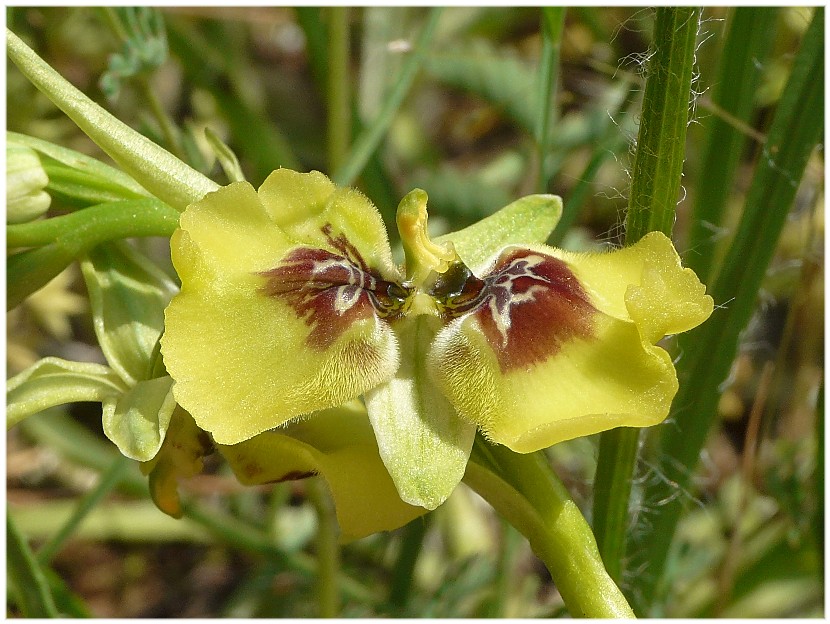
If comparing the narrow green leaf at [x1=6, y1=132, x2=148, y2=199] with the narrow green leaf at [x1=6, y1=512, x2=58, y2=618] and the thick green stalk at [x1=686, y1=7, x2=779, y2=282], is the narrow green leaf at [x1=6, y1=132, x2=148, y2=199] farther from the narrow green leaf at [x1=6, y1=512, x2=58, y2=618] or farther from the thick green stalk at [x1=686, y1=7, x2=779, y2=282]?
the thick green stalk at [x1=686, y1=7, x2=779, y2=282]

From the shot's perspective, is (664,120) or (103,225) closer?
(664,120)

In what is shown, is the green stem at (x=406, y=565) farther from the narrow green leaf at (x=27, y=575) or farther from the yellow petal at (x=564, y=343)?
the yellow petal at (x=564, y=343)

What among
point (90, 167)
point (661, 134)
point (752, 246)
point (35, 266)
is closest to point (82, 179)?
point (90, 167)

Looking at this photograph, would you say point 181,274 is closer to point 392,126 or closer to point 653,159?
point 653,159

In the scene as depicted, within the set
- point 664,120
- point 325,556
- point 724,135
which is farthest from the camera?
point 325,556

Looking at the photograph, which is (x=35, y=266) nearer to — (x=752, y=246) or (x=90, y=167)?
(x=90, y=167)

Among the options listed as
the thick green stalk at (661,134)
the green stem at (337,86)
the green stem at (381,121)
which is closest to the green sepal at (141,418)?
the thick green stalk at (661,134)

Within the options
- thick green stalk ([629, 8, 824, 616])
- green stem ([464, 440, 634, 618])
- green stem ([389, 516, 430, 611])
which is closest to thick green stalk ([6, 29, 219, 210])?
green stem ([464, 440, 634, 618])
